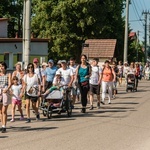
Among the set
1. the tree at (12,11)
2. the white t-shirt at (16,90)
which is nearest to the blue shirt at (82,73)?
the white t-shirt at (16,90)

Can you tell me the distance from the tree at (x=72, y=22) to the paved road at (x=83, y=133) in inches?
1584

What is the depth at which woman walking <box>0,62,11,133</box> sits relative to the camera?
1101 cm

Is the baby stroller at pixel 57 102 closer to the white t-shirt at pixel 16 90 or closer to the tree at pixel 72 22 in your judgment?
the white t-shirt at pixel 16 90

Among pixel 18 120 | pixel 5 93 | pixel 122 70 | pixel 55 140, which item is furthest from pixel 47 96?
pixel 122 70

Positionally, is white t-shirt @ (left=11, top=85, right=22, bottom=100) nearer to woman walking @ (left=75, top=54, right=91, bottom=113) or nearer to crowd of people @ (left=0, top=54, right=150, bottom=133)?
crowd of people @ (left=0, top=54, right=150, bottom=133)

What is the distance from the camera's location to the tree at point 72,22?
54688 mm

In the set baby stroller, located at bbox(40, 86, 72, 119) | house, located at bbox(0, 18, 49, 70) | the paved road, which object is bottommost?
the paved road

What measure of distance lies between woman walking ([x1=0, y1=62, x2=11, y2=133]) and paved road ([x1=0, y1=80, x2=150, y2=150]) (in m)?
0.38

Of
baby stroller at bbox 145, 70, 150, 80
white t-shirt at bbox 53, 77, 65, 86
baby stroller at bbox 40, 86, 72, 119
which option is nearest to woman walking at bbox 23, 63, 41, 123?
baby stroller at bbox 40, 86, 72, 119

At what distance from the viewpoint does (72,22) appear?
182 feet

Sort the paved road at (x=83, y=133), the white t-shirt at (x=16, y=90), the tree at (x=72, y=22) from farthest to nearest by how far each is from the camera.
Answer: the tree at (x=72, y=22)
the white t-shirt at (x=16, y=90)
the paved road at (x=83, y=133)

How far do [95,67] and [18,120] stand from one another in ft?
14.9

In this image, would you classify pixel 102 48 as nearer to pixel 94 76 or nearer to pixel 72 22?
pixel 72 22

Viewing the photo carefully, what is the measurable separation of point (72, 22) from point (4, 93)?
45.1 metres
